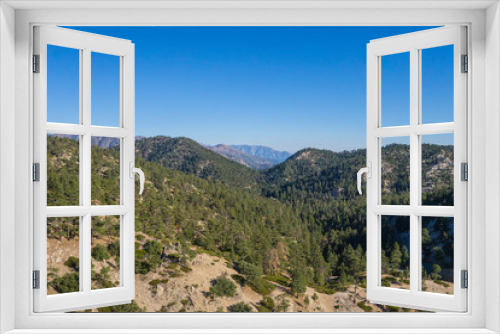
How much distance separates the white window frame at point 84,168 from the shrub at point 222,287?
703 centimetres

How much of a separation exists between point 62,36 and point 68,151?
522cm

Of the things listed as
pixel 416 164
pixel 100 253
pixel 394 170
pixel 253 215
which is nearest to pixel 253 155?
pixel 253 215

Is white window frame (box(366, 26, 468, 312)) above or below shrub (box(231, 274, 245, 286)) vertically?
above

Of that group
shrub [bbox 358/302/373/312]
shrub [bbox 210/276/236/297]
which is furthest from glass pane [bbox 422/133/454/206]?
shrub [bbox 210/276/236/297]

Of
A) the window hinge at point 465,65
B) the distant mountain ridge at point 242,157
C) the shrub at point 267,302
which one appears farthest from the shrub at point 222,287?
the window hinge at point 465,65

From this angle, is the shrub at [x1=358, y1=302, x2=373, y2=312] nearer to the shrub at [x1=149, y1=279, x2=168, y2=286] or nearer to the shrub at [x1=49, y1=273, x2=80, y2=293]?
the shrub at [x1=149, y1=279, x2=168, y2=286]

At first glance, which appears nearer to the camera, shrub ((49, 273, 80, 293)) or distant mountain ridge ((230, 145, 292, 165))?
shrub ((49, 273, 80, 293))

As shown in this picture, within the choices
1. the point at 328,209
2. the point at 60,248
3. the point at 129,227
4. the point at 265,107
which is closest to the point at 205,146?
the point at 265,107

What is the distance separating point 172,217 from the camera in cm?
981

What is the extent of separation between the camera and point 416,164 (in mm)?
2010

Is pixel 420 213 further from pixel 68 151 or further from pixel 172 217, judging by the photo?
pixel 172 217

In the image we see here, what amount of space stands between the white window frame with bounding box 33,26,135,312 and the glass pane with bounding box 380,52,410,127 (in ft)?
5.37

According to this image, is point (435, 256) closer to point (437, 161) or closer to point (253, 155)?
point (437, 161)

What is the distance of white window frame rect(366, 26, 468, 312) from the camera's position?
5.96 feet
